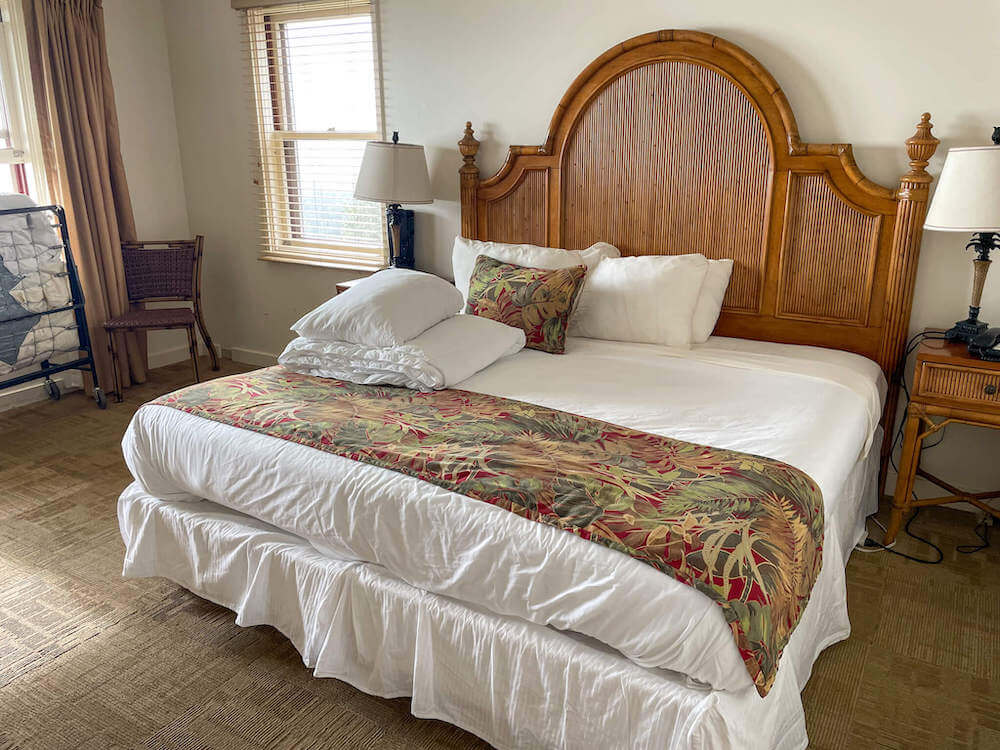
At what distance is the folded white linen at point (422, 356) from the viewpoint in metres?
2.30

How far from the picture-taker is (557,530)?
151 cm

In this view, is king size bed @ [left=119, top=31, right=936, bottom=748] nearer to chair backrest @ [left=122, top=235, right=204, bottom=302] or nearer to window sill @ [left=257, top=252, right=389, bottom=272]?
window sill @ [left=257, top=252, right=389, bottom=272]

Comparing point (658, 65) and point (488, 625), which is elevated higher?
point (658, 65)

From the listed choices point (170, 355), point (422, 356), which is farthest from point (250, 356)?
point (422, 356)

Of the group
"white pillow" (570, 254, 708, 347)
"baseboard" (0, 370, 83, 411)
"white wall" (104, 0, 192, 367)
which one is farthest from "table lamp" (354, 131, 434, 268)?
"baseboard" (0, 370, 83, 411)

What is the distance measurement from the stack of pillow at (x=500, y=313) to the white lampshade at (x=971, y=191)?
791mm

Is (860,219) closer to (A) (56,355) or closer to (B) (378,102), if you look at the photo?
(B) (378,102)

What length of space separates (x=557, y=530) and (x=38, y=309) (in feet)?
10.6

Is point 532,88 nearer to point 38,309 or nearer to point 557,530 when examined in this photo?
point 557,530

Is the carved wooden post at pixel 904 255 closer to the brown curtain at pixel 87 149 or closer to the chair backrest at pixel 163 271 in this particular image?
the chair backrest at pixel 163 271

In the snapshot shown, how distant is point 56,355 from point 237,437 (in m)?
2.39

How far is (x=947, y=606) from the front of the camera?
2246 mm

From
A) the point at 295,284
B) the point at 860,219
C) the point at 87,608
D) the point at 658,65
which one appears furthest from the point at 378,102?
the point at 87,608

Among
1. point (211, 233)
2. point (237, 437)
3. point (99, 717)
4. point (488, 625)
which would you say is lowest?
point (99, 717)
